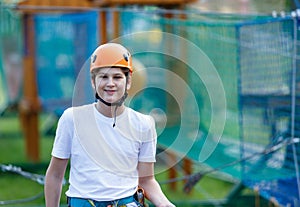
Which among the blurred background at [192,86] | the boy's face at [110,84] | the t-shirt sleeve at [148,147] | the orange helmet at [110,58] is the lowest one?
the blurred background at [192,86]

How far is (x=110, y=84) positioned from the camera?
4.08m

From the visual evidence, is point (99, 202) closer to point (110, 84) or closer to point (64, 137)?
point (64, 137)

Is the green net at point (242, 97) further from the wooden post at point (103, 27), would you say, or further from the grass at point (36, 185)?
the grass at point (36, 185)

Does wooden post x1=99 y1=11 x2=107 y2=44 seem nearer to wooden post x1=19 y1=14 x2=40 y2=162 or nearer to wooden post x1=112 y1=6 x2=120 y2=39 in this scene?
wooden post x1=112 y1=6 x2=120 y2=39

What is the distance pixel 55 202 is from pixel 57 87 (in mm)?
8150

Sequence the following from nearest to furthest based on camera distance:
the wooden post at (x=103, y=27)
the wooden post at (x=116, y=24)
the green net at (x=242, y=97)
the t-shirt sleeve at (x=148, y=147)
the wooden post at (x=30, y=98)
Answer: the t-shirt sleeve at (x=148, y=147), the green net at (x=242, y=97), the wooden post at (x=103, y=27), the wooden post at (x=116, y=24), the wooden post at (x=30, y=98)

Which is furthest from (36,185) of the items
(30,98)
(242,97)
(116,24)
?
(242,97)

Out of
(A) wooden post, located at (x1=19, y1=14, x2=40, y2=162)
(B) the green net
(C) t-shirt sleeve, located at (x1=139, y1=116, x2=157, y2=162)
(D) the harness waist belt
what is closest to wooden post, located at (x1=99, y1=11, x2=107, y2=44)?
(B) the green net

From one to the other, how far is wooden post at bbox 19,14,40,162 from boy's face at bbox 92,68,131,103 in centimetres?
822

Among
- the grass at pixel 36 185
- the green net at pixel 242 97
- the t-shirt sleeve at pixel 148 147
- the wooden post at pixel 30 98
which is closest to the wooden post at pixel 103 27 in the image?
the green net at pixel 242 97

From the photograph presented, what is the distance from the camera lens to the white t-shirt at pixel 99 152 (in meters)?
4.13

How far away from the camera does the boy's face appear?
4.09 meters

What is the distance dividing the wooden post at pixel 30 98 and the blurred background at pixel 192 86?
2 cm

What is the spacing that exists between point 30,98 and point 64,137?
826cm
